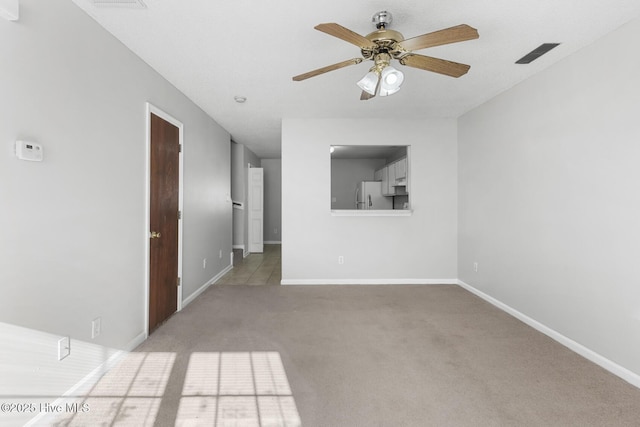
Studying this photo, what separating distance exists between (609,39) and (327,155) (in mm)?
3039

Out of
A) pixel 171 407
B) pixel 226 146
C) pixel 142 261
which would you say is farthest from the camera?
pixel 226 146

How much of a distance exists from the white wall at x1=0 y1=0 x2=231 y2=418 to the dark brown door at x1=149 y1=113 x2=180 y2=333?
0.54 feet

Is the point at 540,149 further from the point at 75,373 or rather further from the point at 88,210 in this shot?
the point at 75,373

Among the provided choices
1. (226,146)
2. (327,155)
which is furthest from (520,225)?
(226,146)

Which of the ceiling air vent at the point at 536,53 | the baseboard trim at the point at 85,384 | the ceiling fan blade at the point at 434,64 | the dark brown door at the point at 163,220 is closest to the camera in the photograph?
the baseboard trim at the point at 85,384

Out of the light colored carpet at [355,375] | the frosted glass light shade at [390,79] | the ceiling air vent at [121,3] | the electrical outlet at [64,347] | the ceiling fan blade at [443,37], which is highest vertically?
the ceiling air vent at [121,3]

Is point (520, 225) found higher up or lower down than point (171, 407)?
higher up

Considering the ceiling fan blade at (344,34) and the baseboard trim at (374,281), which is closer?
the ceiling fan blade at (344,34)

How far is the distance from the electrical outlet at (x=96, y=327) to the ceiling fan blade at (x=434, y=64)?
2.78 m

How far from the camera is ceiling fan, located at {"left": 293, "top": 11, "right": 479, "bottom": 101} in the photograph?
5.54 ft

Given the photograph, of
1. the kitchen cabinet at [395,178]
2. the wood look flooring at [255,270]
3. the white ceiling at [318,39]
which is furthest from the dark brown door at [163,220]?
the kitchen cabinet at [395,178]

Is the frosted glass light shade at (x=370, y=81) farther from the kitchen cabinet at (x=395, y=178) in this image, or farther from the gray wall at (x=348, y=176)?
the gray wall at (x=348, y=176)

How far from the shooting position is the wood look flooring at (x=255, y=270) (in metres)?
4.66

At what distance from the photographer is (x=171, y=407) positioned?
1.76 metres
